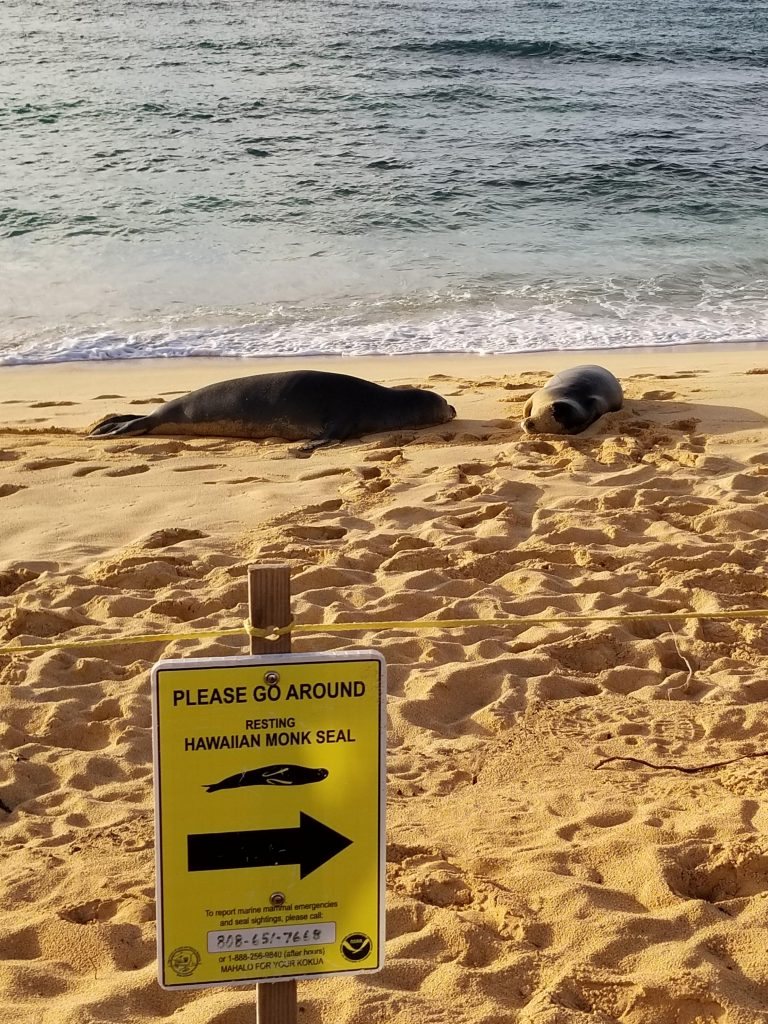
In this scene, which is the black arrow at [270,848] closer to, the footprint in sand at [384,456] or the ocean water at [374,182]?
the footprint in sand at [384,456]

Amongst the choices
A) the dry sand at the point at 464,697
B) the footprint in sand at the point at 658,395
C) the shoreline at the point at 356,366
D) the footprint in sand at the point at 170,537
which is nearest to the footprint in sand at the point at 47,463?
the dry sand at the point at 464,697

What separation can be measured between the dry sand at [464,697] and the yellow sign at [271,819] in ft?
2.45

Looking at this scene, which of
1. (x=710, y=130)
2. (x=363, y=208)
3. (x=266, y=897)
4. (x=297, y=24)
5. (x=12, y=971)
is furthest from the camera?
(x=297, y=24)

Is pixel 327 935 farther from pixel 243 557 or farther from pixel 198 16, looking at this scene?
pixel 198 16

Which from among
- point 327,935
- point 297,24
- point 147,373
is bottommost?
point 147,373

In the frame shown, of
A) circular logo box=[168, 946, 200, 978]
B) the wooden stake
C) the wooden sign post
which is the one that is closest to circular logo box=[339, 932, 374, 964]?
the wooden sign post

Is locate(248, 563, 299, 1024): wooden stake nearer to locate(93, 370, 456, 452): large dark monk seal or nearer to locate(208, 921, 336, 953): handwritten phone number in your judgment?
locate(208, 921, 336, 953): handwritten phone number

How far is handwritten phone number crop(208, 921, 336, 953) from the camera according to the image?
1849mm

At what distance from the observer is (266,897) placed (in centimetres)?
185

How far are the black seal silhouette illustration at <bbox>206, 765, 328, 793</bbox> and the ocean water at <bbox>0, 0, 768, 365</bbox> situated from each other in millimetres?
8978

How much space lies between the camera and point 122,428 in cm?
760

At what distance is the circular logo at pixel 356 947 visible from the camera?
6.16ft

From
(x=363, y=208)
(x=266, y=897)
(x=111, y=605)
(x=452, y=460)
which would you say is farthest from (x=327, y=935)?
(x=363, y=208)

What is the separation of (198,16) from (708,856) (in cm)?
3273
